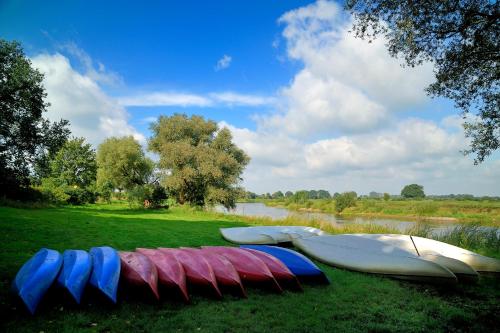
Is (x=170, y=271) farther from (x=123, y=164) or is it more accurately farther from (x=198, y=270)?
(x=123, y=164)

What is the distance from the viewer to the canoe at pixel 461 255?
6.00 metres

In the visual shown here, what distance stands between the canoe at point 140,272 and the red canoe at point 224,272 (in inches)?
32.2

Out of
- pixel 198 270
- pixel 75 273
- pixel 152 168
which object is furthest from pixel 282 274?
pixel 152 168

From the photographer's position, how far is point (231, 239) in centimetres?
828

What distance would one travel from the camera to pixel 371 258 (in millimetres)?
5961

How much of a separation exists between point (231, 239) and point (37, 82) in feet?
29.1

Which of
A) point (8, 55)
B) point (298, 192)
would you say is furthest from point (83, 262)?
point (298, 192)

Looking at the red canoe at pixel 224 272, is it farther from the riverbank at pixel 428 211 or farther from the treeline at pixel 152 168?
the riverbank at pixel 428 211

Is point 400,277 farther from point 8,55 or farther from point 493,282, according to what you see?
point 8,55

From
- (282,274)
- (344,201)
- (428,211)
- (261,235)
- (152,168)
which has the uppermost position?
(152,168)

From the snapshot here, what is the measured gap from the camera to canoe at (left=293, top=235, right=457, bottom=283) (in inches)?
204

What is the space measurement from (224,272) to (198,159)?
18.7m

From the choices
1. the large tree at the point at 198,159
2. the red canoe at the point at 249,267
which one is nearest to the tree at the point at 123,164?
the large tree at the point at 198,159

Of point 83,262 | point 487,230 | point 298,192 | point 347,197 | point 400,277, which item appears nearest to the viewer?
point 83,262
